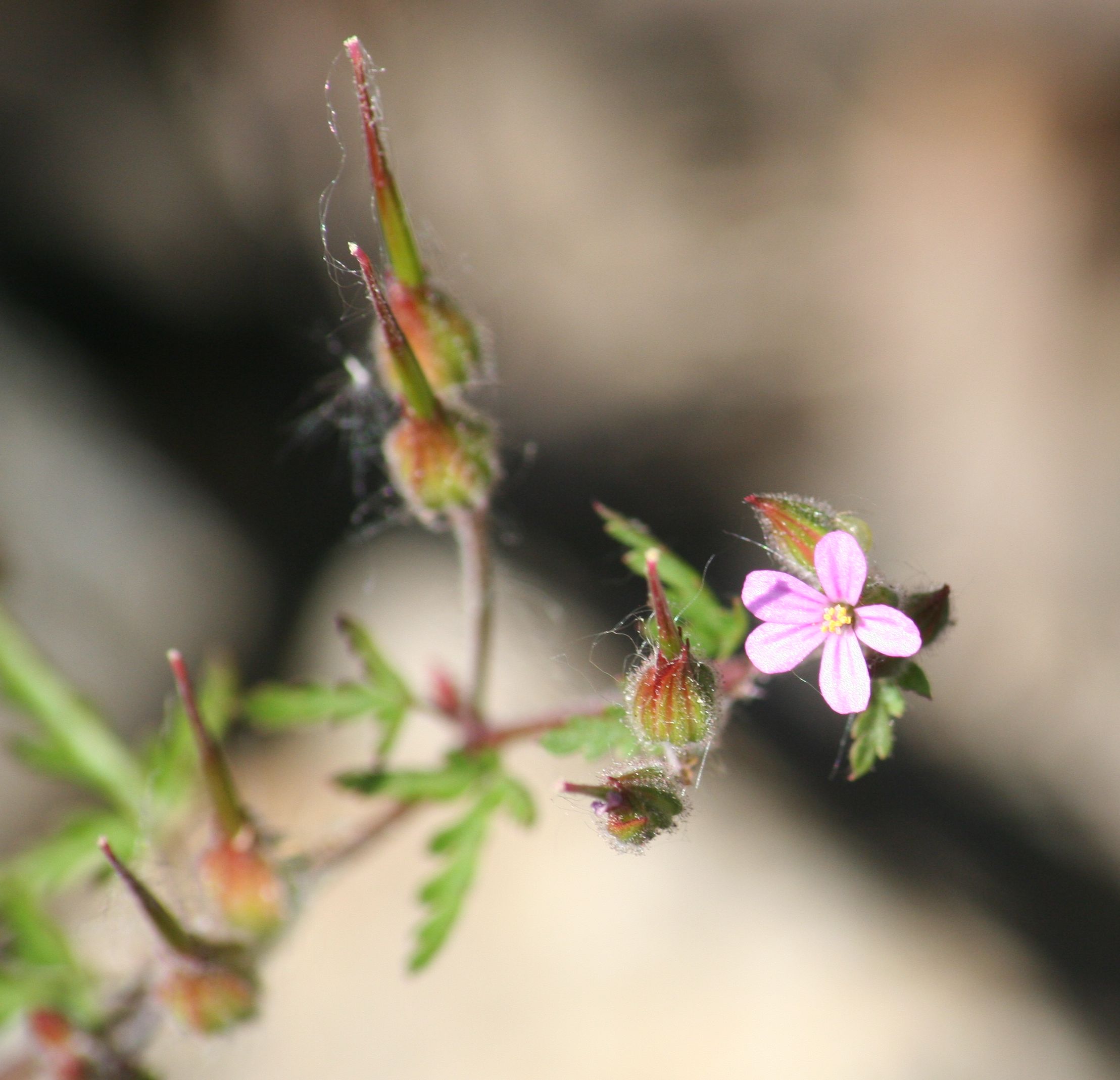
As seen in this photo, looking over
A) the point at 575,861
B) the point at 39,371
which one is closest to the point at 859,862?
the point at 575,861

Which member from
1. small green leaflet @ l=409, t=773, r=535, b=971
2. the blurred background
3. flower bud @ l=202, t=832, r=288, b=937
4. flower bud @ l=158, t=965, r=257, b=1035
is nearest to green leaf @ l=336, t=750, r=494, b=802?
small green leaflet @ l=409, t=773, r=535, b=971

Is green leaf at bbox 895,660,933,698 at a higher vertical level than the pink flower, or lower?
lower

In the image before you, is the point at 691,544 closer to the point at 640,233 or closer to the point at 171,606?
the point at 640,233

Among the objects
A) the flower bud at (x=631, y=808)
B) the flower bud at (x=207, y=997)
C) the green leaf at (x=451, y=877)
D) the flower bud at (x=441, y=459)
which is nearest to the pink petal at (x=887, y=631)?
the flower bud at (x=631, y=808)

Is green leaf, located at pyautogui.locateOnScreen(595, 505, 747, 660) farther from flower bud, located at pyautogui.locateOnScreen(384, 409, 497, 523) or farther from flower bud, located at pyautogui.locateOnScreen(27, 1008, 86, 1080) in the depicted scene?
flower bud, located at pyautogui.locateOnScreen(27, 1008, 86, 1080)

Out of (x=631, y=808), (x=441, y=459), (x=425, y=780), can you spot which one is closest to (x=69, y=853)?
(x=425, y=780)
